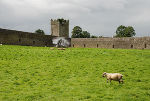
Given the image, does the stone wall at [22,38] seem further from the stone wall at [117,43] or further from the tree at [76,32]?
the tree at [76,32]

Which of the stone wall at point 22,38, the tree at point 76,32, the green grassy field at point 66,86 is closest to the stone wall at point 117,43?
the stone wall at point 22,38

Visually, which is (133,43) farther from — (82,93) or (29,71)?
(82,93)

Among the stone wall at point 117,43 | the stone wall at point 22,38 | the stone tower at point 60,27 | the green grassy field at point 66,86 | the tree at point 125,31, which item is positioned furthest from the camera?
the tree at point 125,31

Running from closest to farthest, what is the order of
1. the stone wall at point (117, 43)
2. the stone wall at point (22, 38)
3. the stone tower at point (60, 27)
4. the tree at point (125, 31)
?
the stone wall at point (22, 38) → the stone wall at point (117, 43) → the stone tower at point (60, 27) → the tree at point (125, 31)

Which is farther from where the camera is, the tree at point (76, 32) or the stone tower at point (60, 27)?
the tree at point (76, 32)

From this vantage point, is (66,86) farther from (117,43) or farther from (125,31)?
(125,31)

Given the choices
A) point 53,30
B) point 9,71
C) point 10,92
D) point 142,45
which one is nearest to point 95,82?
point 10,92

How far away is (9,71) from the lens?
47.1 ft

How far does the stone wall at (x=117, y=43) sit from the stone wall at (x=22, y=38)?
9414mm

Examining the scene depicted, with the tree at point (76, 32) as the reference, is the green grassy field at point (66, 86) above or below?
below

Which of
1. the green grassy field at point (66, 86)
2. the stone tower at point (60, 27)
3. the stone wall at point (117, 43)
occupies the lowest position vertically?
the green grassy field at point (66, 86)

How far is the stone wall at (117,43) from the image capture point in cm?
4572

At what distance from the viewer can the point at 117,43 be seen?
51938mm

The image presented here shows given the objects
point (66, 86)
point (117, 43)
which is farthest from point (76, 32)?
point (66, 86)
